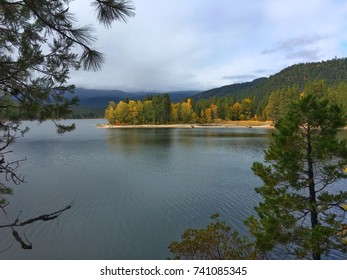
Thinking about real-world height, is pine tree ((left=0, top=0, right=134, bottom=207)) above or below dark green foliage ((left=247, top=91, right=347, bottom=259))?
above

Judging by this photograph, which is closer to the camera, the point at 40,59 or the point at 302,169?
the point at 40,59

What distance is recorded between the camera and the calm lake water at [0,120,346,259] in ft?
49.9

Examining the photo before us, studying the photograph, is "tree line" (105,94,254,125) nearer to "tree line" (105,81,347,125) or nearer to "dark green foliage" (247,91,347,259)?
"tree line" (105,81,347,125)

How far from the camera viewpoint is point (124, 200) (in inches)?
893

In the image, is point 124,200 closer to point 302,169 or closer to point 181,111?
point 302,169

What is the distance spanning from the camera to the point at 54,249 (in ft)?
48.2

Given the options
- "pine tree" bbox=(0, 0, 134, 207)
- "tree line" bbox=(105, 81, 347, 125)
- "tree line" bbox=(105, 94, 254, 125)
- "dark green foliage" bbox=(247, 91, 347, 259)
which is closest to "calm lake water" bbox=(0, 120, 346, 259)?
"dark green foliage" bbox=(247, 91, 347, 259)

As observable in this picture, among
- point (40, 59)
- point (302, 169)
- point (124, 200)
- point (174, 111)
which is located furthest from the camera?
point (174, 111)

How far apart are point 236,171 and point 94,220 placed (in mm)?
18008

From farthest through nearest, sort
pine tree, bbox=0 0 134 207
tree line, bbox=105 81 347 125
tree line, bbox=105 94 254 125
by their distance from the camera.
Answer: tree line, bbox=105 94 254 125, tree line, bbox=105 81 347 125, pine tree, bbox=0 0 134 207

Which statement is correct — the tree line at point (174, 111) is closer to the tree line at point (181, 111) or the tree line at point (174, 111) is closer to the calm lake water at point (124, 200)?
the tree line at point (181, 111)

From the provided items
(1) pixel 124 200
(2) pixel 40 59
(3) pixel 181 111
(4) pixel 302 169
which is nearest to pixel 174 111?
(3) pixel 181 111
